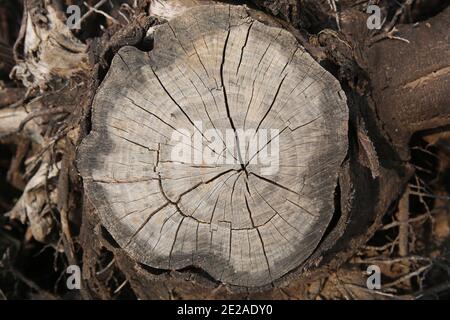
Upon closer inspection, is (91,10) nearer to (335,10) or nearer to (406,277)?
(335,10)

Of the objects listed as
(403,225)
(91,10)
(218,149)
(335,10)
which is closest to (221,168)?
(218,149)

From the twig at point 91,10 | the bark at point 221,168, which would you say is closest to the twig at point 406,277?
the bark at point 221,168

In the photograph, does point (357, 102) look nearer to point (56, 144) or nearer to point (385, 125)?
point (385, 125)

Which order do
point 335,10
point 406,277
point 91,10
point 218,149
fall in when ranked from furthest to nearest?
point 406,277 < point 91,10 < point 335,10 < point 218,149

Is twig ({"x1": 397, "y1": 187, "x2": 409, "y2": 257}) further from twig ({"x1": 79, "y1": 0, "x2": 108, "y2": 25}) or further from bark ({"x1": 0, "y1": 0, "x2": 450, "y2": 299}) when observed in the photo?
twig ({"x1": 79, "y1": 0, "x2": 108, "y2": 25})

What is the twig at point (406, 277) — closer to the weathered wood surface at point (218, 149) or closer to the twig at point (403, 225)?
the twig at point (403, 225)

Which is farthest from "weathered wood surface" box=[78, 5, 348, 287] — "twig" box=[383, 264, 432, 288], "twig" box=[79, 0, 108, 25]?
"twig" box=[383, 264, 432, 288]

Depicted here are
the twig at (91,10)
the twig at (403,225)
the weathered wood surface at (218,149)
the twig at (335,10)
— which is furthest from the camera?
the twig at (403,225)

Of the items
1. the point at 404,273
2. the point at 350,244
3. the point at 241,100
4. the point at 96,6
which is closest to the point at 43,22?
the point at 96,6
